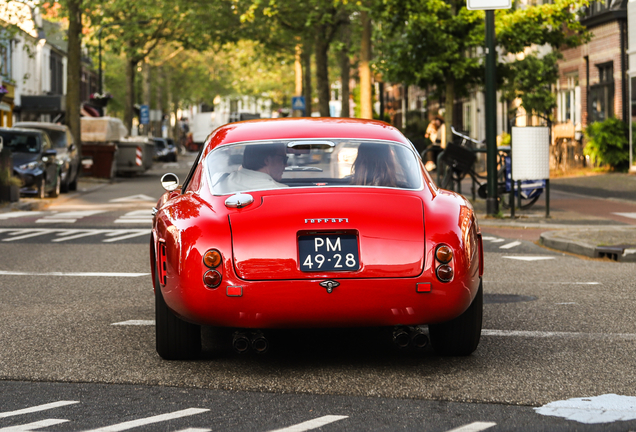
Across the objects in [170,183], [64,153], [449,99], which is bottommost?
[170,183]

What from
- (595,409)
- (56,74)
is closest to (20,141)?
(595,409)

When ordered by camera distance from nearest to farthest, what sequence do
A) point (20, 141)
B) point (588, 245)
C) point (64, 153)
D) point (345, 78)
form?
point (588, 245) < point (20, 141) < point (64, 153) < point (345, 78)

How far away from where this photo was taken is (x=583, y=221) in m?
16.2

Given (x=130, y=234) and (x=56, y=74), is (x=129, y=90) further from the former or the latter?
(x=130, y=234)

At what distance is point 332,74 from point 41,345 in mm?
73812

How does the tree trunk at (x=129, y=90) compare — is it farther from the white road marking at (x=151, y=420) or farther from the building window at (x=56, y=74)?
the white road marking at (x=151, y=420)

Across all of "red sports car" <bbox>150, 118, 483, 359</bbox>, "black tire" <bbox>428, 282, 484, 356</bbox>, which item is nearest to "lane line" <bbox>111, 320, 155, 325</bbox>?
"red sports car" <bbox>150, 118, 483, 359</bbox>

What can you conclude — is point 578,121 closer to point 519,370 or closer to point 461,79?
point 461,79

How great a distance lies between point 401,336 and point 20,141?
64.5 feet

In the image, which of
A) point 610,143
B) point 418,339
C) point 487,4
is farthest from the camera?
point 610,143

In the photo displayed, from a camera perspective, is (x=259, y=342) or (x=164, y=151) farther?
(x=164, y=151)

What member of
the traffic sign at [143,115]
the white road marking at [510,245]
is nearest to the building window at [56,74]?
the traffic sign at [143,115]

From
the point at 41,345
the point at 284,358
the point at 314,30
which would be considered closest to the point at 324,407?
the point at 284,358

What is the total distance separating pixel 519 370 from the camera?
568cm
